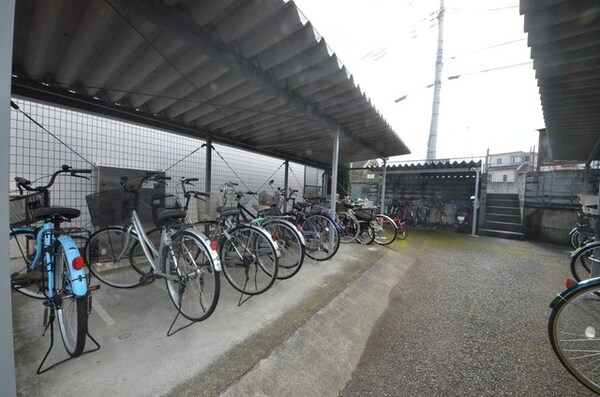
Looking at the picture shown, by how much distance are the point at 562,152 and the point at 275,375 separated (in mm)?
8741

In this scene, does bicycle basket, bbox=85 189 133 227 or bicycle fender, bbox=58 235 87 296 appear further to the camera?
bicycle basket, bbox=85 189 133 227

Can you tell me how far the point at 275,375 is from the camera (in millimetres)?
1601

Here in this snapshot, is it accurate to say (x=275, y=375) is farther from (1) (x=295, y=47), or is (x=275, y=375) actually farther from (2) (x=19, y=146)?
(2) (x=19, y=146)

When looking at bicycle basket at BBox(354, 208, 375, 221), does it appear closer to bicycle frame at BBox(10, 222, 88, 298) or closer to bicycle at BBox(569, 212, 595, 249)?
bicycle at BBox(569, 212, 595, 249)

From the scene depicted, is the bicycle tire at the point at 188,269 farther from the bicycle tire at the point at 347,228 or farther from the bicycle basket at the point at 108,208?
the bicycle tire at the point at 347,228

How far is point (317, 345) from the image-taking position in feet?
6.35

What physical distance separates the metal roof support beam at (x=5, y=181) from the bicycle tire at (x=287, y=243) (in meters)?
2.18

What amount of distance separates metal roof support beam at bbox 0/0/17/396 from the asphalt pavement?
60 cm

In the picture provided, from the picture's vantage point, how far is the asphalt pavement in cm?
151

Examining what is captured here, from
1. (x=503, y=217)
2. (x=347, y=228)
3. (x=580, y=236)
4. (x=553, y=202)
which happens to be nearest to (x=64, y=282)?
(x=347, y=228)

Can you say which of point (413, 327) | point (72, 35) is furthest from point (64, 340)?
point (413, 327)

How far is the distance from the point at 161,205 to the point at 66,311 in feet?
5.51

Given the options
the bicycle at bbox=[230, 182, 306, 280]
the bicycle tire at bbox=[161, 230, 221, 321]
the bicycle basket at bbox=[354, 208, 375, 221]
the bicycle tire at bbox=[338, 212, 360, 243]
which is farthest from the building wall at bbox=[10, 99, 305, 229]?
the bicycle basket at bbox=[354, 208, 375, 221]

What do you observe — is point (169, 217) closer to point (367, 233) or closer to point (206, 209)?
point (206, 209)
